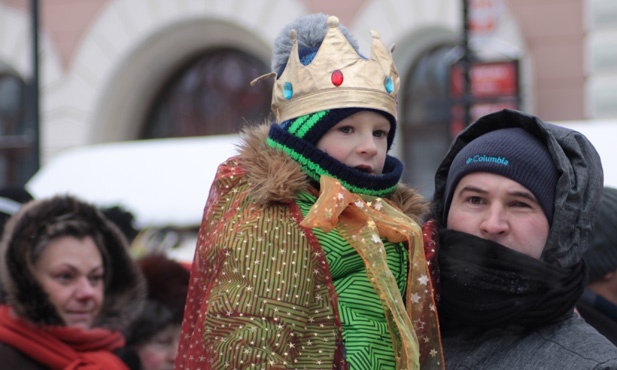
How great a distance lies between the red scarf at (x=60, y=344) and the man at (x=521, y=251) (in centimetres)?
157

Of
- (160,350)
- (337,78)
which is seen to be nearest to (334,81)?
(337,78)

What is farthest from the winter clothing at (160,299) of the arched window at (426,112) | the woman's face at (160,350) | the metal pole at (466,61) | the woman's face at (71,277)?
the arched window at (426,112)

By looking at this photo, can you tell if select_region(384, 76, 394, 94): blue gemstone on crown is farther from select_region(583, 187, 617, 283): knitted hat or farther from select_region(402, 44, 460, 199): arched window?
select_region(402, 44, 460, 199): arched window

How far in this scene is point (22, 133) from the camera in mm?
16594

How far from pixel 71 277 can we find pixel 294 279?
183 cm

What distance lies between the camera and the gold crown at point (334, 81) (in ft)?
9.12

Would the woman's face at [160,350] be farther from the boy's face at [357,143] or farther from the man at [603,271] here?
the boy's face at [357,143]

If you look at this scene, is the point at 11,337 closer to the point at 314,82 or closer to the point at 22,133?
the point at 314,82

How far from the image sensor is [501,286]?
2615mm

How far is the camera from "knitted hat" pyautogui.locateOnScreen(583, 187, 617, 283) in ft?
11.4

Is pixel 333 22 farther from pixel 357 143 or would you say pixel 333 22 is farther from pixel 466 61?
pixel 466 61

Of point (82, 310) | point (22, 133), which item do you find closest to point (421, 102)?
point (22, 133)

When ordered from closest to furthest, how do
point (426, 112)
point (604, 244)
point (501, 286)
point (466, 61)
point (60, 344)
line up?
point (501, 286), point (604, 244), point (60, 344), point (466, 61), point (426, 112)

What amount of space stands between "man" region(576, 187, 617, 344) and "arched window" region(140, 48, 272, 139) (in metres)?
11.9
